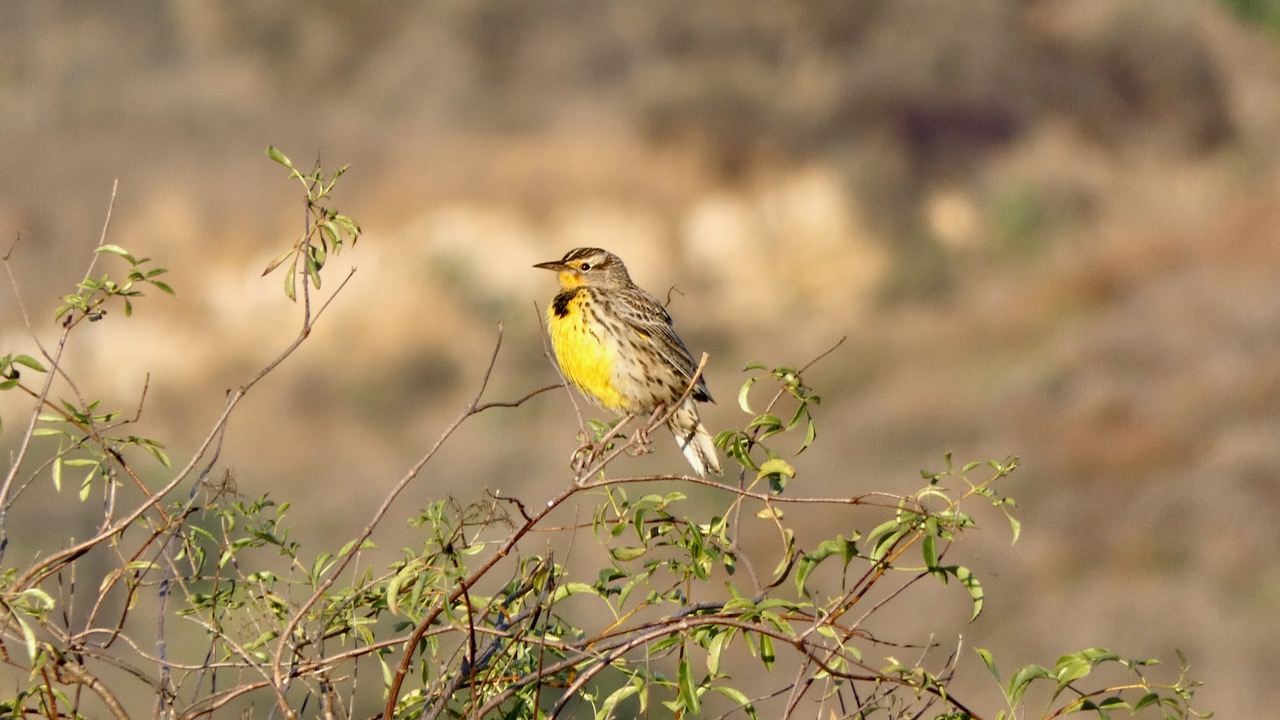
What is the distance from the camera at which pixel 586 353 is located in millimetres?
4543

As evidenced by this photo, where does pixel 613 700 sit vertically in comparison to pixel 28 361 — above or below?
below

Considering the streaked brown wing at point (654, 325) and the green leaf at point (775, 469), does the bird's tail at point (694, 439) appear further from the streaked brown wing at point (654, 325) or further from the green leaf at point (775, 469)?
the green leaf at point (775, 469)

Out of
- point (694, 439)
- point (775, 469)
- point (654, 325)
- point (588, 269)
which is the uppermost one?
point (588, 269)

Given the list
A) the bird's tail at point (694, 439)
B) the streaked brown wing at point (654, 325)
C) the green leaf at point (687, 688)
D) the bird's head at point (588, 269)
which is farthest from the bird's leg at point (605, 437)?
the bird's head at point (588, 269)

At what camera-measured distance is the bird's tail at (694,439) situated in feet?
14.4

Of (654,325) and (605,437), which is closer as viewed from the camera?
(605,437)

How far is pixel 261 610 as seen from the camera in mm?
2688

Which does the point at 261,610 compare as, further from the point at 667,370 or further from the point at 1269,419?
the point at 1269,419

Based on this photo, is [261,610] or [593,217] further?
[593,217]

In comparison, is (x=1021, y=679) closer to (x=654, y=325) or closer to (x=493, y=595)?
(x=493, y=595)

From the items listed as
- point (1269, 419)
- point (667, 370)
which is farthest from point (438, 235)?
point (667, 370)

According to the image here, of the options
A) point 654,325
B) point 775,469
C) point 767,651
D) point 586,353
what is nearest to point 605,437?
point 775,469

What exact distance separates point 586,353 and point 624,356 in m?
0.11

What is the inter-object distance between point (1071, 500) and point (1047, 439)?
80cm
